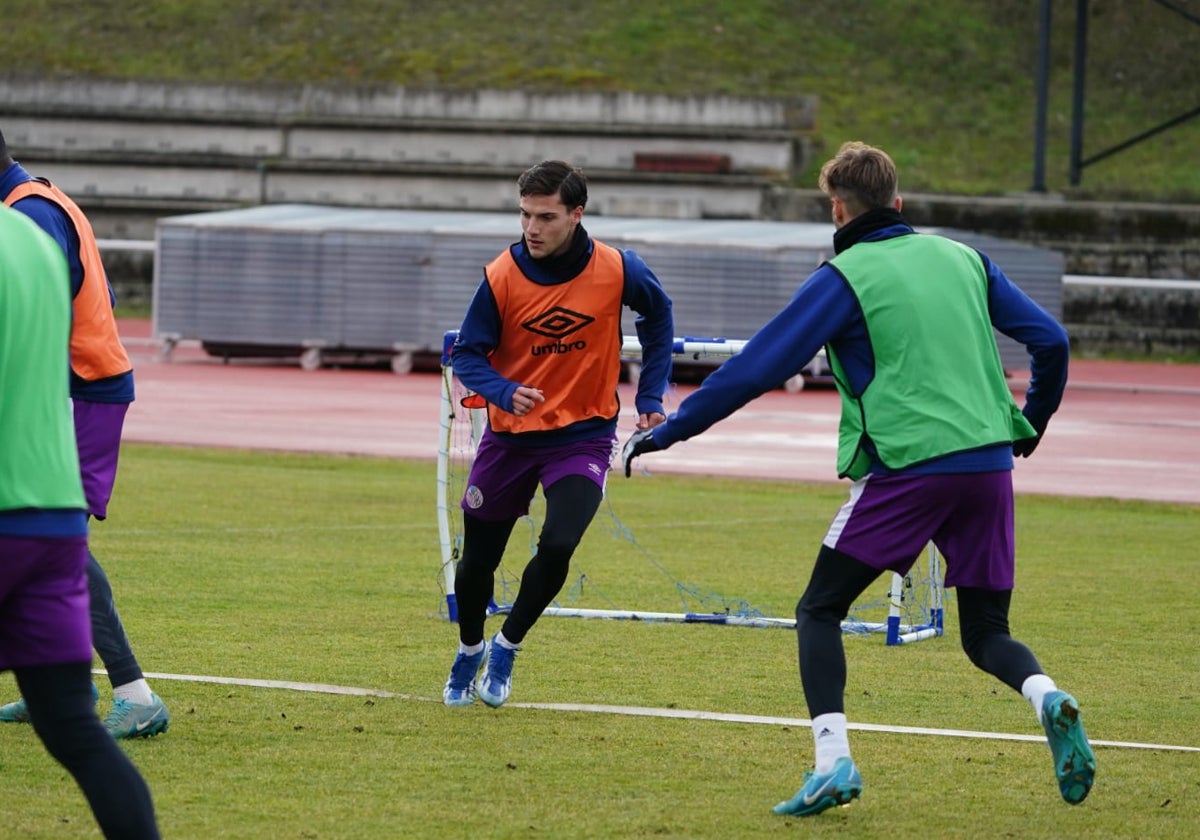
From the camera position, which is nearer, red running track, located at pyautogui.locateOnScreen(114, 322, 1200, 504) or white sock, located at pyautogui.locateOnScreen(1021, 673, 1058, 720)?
white sock, located at pyautogui.locateOnScreen(1021, 673, 1058, 720)

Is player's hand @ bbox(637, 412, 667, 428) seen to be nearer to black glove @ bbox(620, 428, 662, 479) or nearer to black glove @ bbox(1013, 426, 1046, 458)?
black glove @ bbox(620, 428, 662, 479)

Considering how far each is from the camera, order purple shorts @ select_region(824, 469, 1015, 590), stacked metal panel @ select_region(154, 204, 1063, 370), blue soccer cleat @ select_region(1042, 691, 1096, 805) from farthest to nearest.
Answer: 1. stacked metal panel @ select_region(154, 204, 1063, 370)
2. purple shorts @ select_region(824, 469, 1015, 590)
3. blue soccer cleat @ select_region(1042, 691, 1096, 805)

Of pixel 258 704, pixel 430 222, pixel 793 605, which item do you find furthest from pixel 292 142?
pixel 258 704

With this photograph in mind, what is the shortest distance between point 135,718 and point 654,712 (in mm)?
1914

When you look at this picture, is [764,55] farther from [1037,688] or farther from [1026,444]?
[1037,688]

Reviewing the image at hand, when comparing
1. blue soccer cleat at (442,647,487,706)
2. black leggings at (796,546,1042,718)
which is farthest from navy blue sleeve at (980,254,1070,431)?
blue soccer cleat at (442,647,487,706)

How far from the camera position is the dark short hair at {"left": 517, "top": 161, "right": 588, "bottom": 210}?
723 cm

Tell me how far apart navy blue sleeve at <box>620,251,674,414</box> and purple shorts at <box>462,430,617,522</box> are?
0.22 meters

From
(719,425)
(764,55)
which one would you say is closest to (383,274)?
(719,425)

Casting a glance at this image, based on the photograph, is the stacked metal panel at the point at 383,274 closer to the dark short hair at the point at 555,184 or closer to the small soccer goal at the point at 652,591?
the small soccer goal at the point at 652,591

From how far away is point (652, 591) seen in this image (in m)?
10.8

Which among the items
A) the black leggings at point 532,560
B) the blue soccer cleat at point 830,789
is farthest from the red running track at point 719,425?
the blue soccer cleat at point 830,789

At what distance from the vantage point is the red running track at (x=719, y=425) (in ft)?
59.6

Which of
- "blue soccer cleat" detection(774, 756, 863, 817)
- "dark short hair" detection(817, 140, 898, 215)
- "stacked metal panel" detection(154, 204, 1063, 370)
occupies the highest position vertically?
"dark short hair" detection(817, 140, 898, 215)
